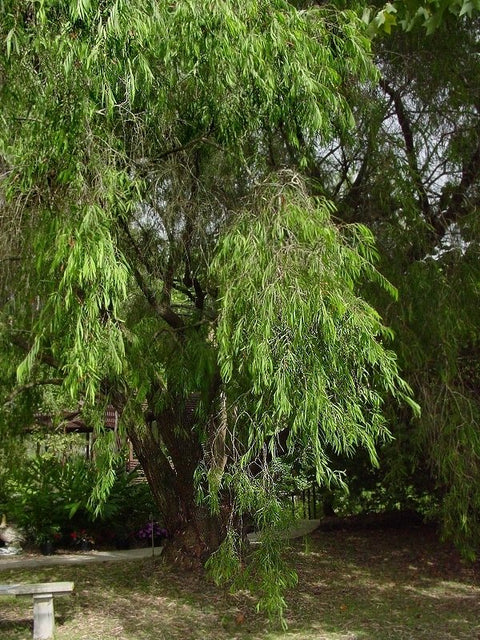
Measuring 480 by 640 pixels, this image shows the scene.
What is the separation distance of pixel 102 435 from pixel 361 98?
15.3 ft

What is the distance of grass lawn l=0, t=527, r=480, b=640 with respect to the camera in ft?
25.8

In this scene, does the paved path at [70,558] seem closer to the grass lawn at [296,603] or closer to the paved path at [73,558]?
the paved path at [73,558]

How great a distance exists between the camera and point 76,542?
12055 millimetres

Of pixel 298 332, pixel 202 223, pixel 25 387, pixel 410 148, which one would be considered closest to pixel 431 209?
pixel 410 148

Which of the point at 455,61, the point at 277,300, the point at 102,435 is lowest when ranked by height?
the point at 102,435

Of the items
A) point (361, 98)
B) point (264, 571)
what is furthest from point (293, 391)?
point (361, 98)

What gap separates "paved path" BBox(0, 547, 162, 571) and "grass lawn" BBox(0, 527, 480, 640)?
1.14ft

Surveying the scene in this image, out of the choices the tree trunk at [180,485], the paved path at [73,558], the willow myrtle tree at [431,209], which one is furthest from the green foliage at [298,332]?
the paved path at [73,558]

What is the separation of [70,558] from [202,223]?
20.3ft

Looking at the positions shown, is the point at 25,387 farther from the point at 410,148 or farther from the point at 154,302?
the point at 410,148

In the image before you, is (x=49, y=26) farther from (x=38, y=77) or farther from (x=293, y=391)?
(x=293, y=391)

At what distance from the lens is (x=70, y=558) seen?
11.4m

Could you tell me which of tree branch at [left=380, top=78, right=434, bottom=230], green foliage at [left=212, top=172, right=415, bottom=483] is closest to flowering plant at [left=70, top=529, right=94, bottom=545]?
green foliage at [left=212, top=172, right=415, bottom=483]

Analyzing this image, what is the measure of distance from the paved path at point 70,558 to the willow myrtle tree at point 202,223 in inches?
175
